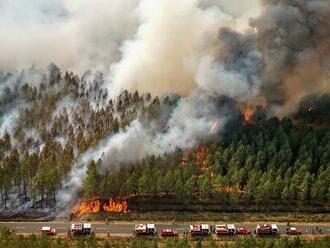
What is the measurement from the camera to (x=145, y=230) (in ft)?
239

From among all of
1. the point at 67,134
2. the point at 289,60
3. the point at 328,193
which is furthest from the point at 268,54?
the point at 67,134

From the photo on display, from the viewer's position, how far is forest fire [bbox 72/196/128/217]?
255 ft

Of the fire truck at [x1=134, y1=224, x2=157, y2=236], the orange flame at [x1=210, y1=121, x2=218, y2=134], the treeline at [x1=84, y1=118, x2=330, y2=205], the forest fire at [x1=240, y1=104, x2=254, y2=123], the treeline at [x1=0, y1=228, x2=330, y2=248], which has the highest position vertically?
the forest fire at [x1=240, y1=104, x2=254, y2=123]

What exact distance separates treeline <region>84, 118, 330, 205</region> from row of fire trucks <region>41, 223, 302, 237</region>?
5529 mm

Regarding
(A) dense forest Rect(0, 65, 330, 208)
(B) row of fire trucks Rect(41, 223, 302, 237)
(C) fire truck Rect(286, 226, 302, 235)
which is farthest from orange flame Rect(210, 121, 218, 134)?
(C) fire truck Rect(286, 226, 302, 235)

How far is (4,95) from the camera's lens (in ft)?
352

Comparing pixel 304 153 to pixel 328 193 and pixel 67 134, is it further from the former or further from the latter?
pixel 67 134

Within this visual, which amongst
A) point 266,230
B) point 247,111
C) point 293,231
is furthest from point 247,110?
point 266,230

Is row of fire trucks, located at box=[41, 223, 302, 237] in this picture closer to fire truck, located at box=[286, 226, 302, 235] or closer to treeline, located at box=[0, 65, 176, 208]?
fire truck, located at box=[286, 226, 302, 235]

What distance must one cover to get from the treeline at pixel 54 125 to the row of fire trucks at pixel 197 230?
777 centimetres

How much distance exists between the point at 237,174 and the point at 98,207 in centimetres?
1646

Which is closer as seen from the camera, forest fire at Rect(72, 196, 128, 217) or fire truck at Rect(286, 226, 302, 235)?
fire truck at Rect(286, 226, 302, 235)

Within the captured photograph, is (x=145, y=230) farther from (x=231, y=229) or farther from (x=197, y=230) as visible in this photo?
(x=231, y=229)

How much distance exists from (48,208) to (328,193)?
32232mm
